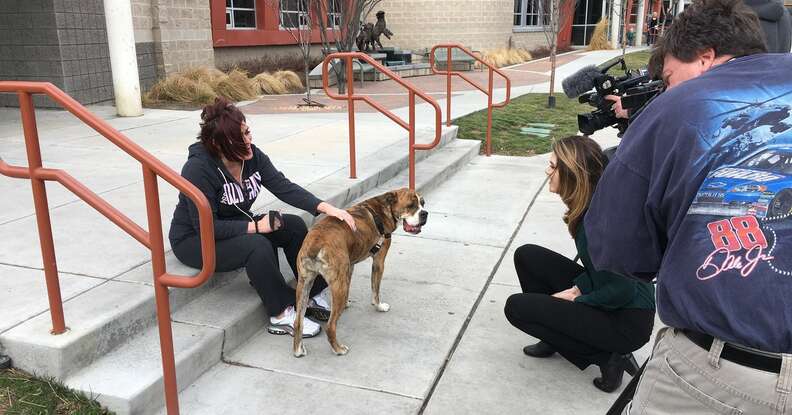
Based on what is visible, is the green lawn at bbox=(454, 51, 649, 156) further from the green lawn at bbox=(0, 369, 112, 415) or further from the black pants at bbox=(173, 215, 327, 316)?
the green lawn at bbox=(0, 369, 112, 415)

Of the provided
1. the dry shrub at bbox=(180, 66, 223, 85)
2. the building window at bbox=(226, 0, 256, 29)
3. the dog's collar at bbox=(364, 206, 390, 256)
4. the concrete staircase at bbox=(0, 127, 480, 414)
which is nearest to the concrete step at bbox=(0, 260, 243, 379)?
the concrete staircase at bbox=(0, 127, 480, 414)

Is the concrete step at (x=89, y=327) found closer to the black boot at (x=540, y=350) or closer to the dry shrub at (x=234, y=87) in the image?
the black boot at (x=540, y=350)

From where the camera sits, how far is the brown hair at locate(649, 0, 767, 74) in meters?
1.56

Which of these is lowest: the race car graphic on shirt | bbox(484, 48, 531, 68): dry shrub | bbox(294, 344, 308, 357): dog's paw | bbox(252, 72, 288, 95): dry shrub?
bbox(294, 344, 308, 357): dog's paw

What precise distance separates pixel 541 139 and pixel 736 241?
755 cm

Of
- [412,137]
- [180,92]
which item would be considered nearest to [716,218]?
[412,137]

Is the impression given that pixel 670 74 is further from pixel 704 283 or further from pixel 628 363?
pixel 628 363

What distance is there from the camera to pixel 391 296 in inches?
154

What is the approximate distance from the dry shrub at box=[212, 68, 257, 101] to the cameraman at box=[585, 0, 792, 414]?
1005 centimetres

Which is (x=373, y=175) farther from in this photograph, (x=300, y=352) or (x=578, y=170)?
(x=578, y=170)

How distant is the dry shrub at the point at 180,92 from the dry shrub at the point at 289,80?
3.13 m

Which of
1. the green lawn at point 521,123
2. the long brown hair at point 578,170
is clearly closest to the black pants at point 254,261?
the long brown hair at point 578,170

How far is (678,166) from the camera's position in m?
1.45

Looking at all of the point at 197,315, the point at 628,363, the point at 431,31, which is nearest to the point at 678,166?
the point at 628,363
